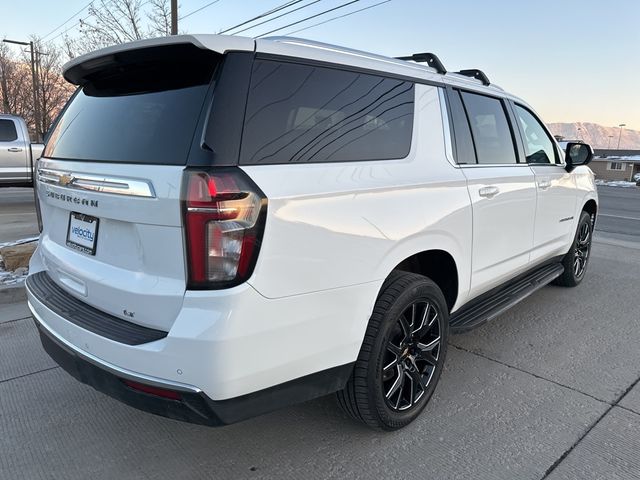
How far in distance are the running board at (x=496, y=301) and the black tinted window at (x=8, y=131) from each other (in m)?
13.2

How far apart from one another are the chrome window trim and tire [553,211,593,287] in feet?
14.7

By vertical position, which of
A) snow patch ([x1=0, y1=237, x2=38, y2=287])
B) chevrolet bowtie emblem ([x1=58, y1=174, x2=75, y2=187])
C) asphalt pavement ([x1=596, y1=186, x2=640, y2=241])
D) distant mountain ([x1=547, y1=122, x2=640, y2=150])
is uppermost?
distant mountain ([x1=547, y1=122, x2=640, y2=150])

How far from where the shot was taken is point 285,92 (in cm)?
207

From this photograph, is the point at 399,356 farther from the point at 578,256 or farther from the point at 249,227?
the point at 578,256

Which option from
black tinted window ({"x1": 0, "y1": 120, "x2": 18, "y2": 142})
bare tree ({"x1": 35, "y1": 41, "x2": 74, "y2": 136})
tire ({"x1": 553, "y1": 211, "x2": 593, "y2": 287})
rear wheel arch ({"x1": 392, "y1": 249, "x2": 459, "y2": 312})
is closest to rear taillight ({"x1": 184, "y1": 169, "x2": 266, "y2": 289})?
rear wheel arch ({"x1": 392, "y1": 249, "x2": 459, "y2": 312})

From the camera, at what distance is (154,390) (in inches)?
76.1

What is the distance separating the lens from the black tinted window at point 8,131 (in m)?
12.6

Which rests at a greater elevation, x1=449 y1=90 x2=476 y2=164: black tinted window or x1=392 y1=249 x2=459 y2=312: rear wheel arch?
x1=449 y1=90 x2=476 y2=164: black tinted window

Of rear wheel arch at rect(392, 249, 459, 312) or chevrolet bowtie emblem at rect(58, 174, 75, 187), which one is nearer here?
chevrolet bowtie emblem at rect(58, 174, 75, 187)

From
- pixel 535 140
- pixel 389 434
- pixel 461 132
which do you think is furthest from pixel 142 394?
pixel 535 140

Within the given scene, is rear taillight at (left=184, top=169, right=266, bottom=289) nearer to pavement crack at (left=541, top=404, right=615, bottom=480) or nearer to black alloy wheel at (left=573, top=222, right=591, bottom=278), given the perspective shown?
pavement crack at (left=541, top=404, right=615, bottom=480)

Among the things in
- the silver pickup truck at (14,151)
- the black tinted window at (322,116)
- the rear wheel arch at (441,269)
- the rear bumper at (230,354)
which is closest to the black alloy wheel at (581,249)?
the rear wheel arch at (441,269)

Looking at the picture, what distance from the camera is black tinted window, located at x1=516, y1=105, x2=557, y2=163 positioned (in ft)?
13.4

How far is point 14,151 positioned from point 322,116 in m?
13.2
